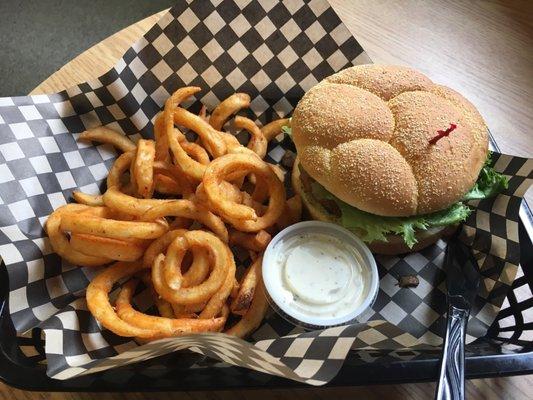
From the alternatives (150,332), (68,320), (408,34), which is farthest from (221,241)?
(408,34)

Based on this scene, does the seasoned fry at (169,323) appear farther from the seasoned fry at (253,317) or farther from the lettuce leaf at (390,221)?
the lettuce leaf at (390,221)

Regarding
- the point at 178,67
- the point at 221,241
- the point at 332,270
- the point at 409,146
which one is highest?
the point at 178,67

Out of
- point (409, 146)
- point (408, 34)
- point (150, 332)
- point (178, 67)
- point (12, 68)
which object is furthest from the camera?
point (12, 68)

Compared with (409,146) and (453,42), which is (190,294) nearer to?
(409,146)

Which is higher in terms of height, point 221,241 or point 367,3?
point 367,3

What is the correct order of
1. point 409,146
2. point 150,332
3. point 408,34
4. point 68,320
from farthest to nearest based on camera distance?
point 408,34 < point 409,146 < point 68,320 < point 150,332

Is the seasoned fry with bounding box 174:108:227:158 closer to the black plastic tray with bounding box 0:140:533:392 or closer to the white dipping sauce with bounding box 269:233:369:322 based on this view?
the white dipping sauce with bounding box 269:233:369:322

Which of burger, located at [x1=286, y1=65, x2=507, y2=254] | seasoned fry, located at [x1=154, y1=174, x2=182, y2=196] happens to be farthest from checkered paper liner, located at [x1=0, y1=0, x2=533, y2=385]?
seasoned fry, located at [x1=154, y1=174, x2=182, y2=196]
